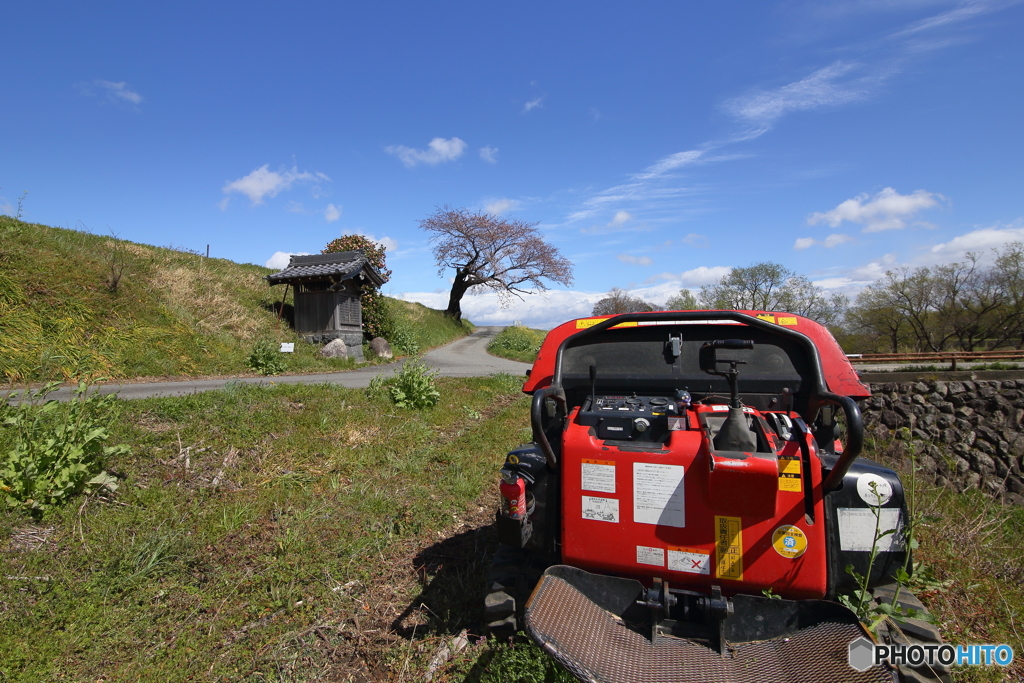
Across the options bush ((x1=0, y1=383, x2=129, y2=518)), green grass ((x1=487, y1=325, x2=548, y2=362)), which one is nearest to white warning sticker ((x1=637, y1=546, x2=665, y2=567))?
bush ((x1=0, y1=383, x2=129, y2=518))

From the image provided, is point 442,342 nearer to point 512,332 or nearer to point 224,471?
point 512,332

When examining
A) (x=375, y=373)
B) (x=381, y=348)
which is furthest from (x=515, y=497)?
(x=381, y=348)

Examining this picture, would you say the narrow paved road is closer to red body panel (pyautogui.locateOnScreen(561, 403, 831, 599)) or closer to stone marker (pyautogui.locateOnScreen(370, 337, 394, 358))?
stone marker (pyautogui.locateOnScreen(370, 337, 394, 358))

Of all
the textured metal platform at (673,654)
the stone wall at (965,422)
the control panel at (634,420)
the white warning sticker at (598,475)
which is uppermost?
the control panel at (634,420)

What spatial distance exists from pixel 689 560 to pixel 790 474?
0.60 meters

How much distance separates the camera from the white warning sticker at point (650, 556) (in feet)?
7.64

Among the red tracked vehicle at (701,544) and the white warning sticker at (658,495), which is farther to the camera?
the white warning sticker at (658,495)

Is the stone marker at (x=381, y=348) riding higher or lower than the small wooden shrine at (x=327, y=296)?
lower

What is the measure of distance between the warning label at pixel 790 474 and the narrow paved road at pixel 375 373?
20.0 ft

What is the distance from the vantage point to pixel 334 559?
3904 mm

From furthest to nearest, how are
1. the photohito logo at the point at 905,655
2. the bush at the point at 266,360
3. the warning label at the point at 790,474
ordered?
the bush at the point at 266,360 < the warning label at the point at 790,474 < the photohito logo at the point at 905,655

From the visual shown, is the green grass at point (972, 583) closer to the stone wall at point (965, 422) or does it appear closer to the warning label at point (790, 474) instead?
the warning label at point (790, 474)

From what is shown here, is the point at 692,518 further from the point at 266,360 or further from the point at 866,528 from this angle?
the point at 266,360

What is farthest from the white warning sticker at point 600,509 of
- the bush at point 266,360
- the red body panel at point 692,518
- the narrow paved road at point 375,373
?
the bush at point 266,360
